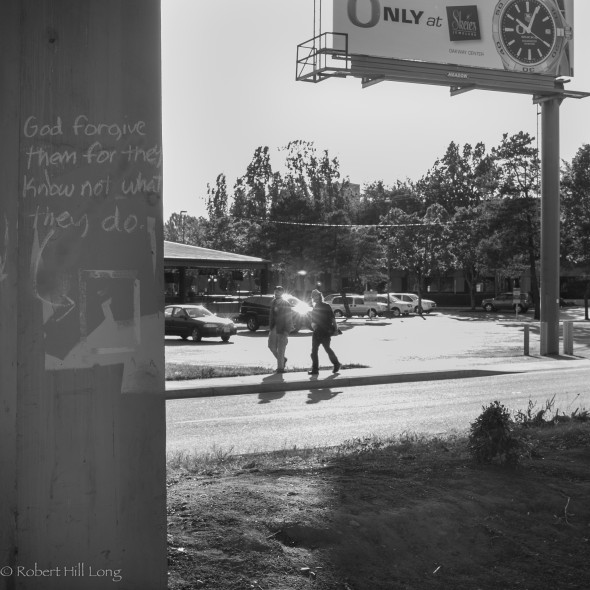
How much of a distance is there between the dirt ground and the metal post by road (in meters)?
17.5

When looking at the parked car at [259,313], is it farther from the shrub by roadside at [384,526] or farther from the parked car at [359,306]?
the shrub by roadside at [384,526]

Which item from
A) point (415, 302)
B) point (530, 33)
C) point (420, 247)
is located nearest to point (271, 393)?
point (530, 33)

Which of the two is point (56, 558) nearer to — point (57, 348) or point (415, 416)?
point (57, 348)

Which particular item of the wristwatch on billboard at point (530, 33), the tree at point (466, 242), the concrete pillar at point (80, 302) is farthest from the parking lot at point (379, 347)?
the tree at point (466, 242)

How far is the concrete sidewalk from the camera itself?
1516cm

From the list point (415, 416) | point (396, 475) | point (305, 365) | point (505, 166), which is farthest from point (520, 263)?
point (396, 475)

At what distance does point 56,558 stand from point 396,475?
2.93 m

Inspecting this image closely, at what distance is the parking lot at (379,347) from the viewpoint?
22.5 m

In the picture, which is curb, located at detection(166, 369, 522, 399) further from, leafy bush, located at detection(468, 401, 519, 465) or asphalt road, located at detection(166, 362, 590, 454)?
leafy bush, located at detection(468, 401, 519, 465)

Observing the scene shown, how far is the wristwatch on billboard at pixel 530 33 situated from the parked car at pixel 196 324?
545 inches

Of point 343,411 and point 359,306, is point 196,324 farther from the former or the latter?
point 359,306

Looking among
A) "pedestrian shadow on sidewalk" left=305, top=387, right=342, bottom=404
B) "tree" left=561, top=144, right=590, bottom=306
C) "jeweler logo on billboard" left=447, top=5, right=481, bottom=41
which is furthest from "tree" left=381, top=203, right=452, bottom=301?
"pedestrian shadow on sidewalk" left=305, top=387, right=342, bottom=404

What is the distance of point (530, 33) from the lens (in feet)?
76.7

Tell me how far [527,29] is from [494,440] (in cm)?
2036
